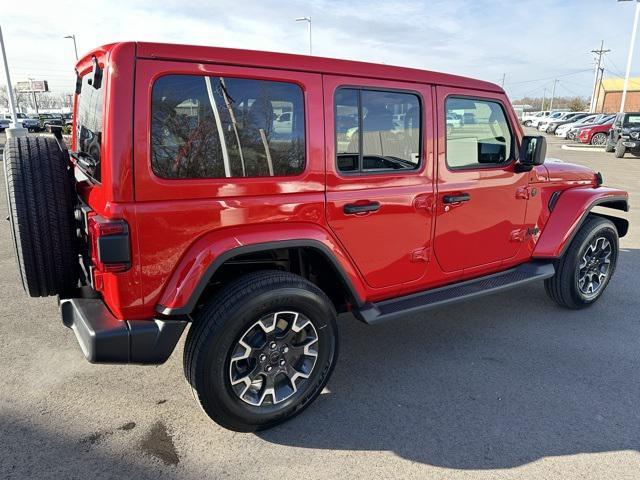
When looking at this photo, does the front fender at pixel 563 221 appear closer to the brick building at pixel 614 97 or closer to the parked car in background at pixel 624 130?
the parked car in background at pixel 624 130

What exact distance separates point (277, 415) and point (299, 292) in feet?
2.31

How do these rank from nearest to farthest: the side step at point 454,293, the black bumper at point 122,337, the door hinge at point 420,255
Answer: the black bumper at point 122,337, the side step at point 454,293, the door hinge at point 420,255

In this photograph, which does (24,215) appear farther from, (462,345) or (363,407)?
(462,345)

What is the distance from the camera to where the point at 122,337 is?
7.25 feet

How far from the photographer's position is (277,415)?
2.57 metres

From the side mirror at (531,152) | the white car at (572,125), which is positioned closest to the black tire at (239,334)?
the side mirror at (531,152)

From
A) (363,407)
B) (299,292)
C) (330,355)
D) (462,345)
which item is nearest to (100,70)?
(299,292)

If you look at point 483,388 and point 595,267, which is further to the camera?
point 595,267

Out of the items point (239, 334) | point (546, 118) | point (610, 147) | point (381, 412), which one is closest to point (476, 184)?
point (381, 412)

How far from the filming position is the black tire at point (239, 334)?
91.7 inches

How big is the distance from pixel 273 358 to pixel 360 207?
3.25 feet

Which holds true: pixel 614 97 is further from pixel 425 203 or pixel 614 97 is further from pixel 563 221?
pixel 425 203

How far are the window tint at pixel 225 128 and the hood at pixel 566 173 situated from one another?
240 cm

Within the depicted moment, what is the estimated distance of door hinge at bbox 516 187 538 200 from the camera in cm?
357
